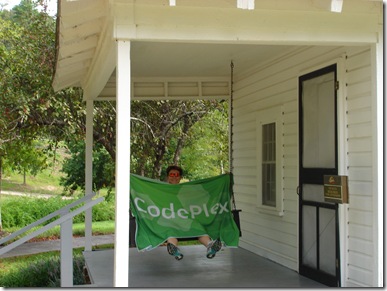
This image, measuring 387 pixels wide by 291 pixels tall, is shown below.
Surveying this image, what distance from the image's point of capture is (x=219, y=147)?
14836mm

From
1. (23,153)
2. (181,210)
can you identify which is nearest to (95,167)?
(23,153)

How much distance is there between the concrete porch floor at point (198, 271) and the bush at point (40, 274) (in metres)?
0.28

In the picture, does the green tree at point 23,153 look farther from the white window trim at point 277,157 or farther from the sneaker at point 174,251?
the sneaker at point 174,251

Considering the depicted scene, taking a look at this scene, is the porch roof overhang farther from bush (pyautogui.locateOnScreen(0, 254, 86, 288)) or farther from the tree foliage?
the tree foliage

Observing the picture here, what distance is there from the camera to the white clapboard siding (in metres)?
4.80

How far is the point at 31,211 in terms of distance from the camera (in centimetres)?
1689

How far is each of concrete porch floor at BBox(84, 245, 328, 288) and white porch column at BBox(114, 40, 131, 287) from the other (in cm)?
171

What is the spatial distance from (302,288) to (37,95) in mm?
6062

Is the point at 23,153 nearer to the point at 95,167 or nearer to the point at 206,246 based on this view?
the point at 95,167

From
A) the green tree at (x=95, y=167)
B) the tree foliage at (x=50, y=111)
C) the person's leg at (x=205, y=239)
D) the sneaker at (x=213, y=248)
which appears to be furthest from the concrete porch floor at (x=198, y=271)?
the green tree at (x=95, y=167)

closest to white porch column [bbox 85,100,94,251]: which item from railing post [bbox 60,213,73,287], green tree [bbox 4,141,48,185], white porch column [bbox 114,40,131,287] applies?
railing post [bbox 60,213,73,287]

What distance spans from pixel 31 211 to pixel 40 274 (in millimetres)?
9673

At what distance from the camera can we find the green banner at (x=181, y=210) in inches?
229

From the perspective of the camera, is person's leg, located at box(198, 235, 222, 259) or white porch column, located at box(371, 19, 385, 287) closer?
white porch column, located at box(371, 19, 385, 287)
